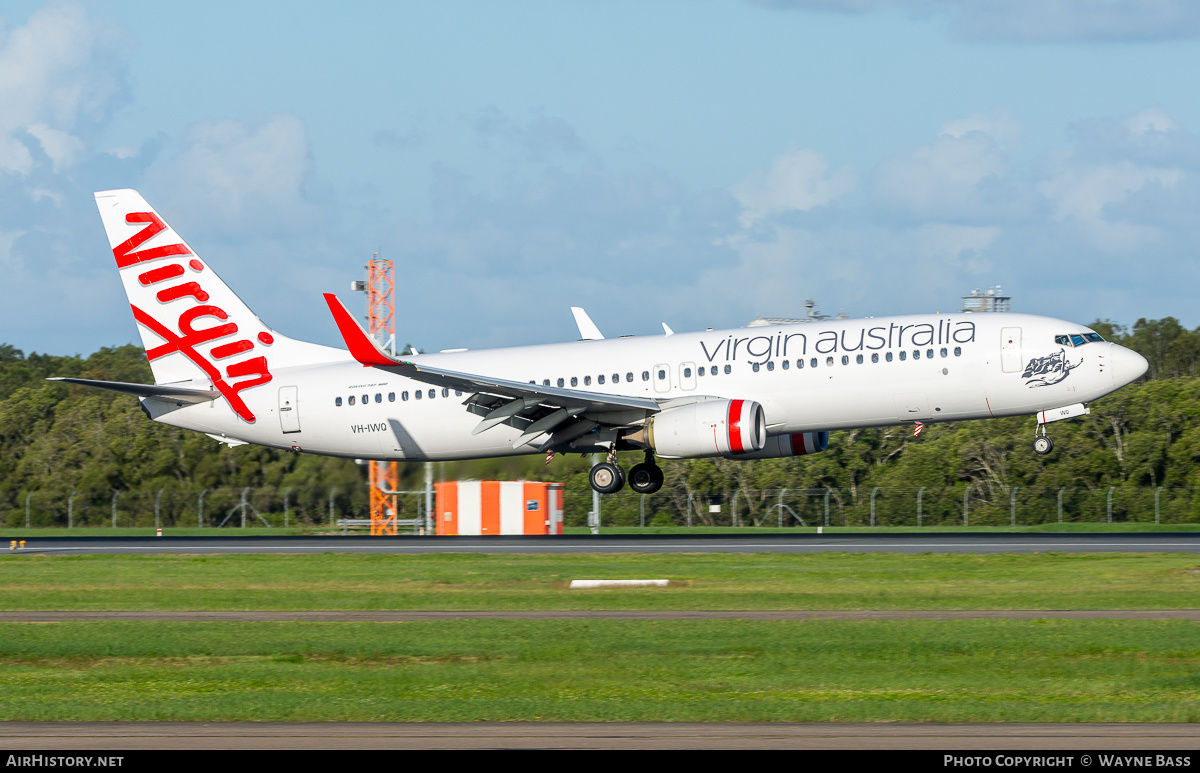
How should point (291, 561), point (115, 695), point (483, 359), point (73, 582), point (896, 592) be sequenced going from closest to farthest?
point (115, 695) → point (896, 592) → point (73, 582) → point (291, 561) → point (483, 359)

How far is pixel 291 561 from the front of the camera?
33.2 m

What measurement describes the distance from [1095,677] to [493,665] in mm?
7411

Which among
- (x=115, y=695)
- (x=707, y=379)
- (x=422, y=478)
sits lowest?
(x=115, y=695)

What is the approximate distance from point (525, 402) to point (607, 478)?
11.3 feet


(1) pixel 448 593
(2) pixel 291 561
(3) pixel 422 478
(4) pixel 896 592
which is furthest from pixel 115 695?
(3) pixel 422 478

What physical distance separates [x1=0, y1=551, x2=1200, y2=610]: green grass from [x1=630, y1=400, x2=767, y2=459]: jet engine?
3.25 metres

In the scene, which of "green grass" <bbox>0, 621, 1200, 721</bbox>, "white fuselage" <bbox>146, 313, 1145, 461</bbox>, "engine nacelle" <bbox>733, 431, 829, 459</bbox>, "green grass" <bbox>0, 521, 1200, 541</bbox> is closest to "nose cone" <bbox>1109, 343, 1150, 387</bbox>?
"white fuselage" <bbox>146, 313, 1145, 461</bbox>

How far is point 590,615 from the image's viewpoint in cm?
2205

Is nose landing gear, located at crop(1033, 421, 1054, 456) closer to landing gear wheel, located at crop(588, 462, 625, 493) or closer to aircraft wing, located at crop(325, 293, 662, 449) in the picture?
aircraft wing, located at crop(325, 293, 662, 449)

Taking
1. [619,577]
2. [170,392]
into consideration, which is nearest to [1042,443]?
[619,577]

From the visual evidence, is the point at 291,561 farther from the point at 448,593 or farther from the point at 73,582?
the point at 448,593

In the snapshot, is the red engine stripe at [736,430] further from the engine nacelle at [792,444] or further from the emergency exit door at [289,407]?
the emergency exit door at [289,407]

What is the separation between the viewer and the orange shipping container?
1893 inches

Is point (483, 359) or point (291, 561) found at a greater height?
point (483, 359)
